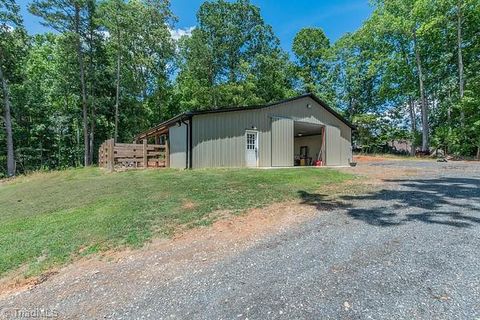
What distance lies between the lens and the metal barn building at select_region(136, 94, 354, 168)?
13.9 metres

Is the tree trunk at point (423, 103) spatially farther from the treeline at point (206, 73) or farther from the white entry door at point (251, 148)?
the white entry door at point (251, 148)

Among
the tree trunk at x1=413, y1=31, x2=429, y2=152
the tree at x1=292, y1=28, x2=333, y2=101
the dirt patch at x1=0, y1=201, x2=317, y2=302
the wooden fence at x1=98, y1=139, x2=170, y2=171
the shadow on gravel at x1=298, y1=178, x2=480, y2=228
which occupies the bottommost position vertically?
the dirt patch at x1=0, y1=201, x2=317, y2=302

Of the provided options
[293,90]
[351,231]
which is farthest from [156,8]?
[351,231]

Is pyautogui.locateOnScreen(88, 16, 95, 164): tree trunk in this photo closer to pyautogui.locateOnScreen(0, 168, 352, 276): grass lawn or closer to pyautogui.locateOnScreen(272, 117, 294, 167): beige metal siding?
pyautogui.locateOnScreen(0, 168, 352, 276): grass lawn

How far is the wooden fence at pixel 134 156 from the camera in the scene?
14141 mm

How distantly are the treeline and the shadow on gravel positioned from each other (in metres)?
18.1

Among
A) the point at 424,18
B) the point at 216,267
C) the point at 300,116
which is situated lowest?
the point at 216,267

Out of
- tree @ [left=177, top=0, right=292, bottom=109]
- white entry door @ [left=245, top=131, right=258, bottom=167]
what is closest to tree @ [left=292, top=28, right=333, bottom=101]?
tree @ [left=177, top=0, right=292, bottom=109]

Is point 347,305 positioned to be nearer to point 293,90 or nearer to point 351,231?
point 351,231

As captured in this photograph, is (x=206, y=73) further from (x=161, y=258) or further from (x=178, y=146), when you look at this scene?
(x=161, y=258)

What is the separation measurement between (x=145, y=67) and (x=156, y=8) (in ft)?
17.5

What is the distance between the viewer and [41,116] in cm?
2520

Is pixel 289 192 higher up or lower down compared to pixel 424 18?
lower down

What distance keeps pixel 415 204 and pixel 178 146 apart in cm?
1163
